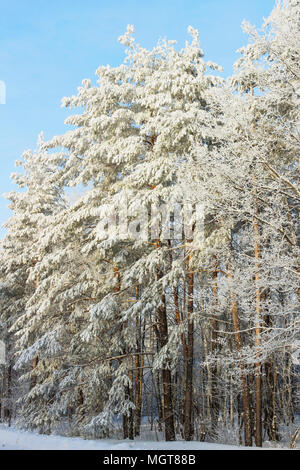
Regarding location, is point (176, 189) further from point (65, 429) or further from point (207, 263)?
point (65, 429)

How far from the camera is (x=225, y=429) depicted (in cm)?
1373

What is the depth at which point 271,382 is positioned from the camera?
1441cm

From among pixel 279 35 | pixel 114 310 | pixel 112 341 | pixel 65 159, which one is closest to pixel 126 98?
pixel 65 159

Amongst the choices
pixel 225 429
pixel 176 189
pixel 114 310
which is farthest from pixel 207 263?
pixel 225 429

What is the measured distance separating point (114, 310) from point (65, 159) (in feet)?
22.9

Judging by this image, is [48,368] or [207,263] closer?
[207,263]

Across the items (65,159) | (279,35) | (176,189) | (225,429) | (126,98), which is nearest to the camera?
(279,35)

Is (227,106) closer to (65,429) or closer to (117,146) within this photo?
(117,146)

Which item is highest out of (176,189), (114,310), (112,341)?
(176,189)

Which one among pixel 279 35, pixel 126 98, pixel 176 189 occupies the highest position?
pixel 126 98

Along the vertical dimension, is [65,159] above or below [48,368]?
above

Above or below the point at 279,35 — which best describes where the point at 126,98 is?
above
